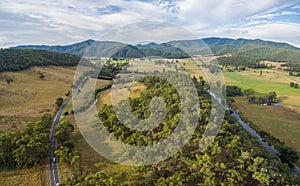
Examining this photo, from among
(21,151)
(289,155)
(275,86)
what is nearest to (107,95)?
(21,151)

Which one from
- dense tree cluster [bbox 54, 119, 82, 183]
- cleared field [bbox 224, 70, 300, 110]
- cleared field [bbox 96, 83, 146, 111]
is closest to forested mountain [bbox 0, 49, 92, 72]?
cleared field [bbox 96, 83, 146, 111]

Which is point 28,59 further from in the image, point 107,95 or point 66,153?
point 66,153

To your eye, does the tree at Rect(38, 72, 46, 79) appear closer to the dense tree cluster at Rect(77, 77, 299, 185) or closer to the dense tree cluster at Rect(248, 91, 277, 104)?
the dense tree cluster at Rect(77, 77, 299, 185)

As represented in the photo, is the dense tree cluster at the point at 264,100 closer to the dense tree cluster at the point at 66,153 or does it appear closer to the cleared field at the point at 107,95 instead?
the cleared field at the point at 107,95

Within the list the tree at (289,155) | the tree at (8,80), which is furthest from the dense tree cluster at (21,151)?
the tree at (8,80)

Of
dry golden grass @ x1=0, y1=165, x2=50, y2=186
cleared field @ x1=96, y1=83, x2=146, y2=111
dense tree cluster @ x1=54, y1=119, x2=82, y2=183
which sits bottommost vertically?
dry golden grass @ x1=0, y1=165, x2=50, y2=186

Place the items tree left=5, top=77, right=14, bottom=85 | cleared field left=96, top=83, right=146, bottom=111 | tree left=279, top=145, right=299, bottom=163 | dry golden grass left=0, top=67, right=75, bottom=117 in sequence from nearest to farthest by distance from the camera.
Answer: tree left=279, top=145, right=299, bottom=163 → dry golden grass left=0, top=67, right=75, bottom=117 → cleared field left=96, top=83, right=146, bottom=111 → tree left=5, top=77, right=14, bottom=85

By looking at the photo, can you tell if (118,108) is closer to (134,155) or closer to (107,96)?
(134,155)
